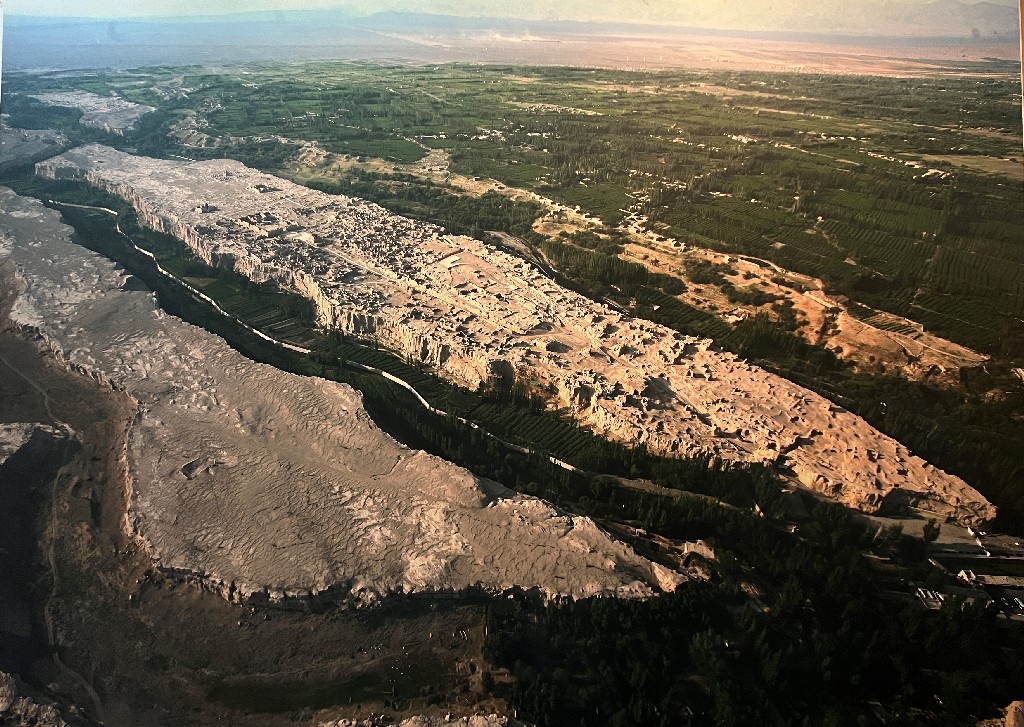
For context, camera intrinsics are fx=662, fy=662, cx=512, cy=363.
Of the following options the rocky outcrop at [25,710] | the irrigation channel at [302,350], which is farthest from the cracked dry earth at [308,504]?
the rocky outcrop at [25,710]

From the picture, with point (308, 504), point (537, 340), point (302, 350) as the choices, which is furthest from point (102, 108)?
point (308, 504)

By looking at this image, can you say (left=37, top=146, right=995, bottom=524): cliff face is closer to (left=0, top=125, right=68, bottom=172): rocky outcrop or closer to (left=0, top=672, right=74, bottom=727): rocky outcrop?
(left=0, top=125, right=68, bottom=172): rocky outcrop

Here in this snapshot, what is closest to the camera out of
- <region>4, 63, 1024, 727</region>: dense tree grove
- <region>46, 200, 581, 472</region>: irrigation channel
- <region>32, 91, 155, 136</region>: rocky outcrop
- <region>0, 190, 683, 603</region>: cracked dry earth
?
<region>4, 63, 1024, 727</region>: dense tree grove

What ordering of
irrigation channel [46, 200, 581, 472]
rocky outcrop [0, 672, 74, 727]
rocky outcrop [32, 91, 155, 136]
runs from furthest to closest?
rocky outcrop [32, 91, 155, 136], irrigation channel [46, 200, 581, 472], rocky outcrop [0, 672, 74, 727]

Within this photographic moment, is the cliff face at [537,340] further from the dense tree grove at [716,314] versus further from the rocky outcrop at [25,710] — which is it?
the rocky outcrop at [25,710]

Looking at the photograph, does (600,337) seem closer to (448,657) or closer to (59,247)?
(448,657)

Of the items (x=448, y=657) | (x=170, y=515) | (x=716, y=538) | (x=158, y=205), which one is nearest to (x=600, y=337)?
(x=716, y=538)

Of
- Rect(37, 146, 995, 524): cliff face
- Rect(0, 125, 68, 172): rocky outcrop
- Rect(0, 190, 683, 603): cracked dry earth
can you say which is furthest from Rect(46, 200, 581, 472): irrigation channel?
Rect(0, 125, 68, 172): rocky outcrop

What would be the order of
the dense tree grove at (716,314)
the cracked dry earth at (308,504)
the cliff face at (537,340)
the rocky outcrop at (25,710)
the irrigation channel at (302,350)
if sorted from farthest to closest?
the irrigation channel at (302,350) → the cliff face at (537,340) → the cracked dry earth at (308,504) → the dense tree grove at (716,314) → the rocky outcrop at (25,710)
